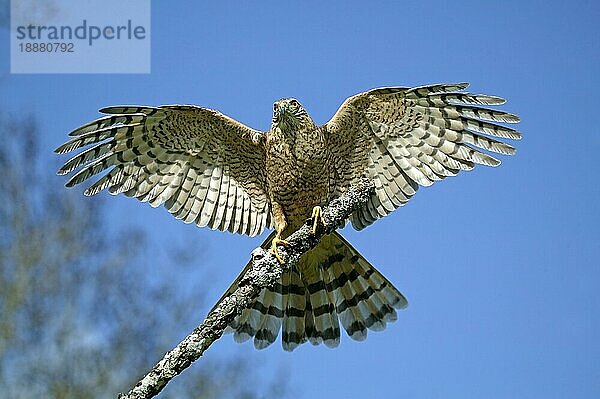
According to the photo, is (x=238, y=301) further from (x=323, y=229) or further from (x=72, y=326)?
(x=72, y=326)

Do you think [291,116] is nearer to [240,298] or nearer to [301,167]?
[301,167]

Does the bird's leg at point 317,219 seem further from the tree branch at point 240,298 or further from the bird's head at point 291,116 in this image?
the bird's head at point 291,116

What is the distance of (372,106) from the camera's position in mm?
4016

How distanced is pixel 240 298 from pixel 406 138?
1494mm

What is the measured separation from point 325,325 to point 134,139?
1.27 meters

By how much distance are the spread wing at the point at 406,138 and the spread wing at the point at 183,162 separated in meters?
0.42

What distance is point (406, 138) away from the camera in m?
4.02

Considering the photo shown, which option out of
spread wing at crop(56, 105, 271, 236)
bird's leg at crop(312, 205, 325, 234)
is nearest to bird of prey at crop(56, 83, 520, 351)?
spread wing at crop(56, 105, 271, 236)

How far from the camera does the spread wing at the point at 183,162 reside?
3842mm

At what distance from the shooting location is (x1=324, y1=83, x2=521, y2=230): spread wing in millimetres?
3896

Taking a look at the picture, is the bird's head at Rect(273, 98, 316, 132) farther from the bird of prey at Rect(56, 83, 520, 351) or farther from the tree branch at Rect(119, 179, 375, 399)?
A: the tree branch at Rect(119, 179, 375, 399)

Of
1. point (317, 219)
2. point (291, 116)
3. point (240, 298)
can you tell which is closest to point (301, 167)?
point (291, 116)

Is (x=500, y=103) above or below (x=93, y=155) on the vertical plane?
above

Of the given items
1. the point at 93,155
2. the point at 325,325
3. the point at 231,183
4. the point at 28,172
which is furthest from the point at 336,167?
the point at 28,172
